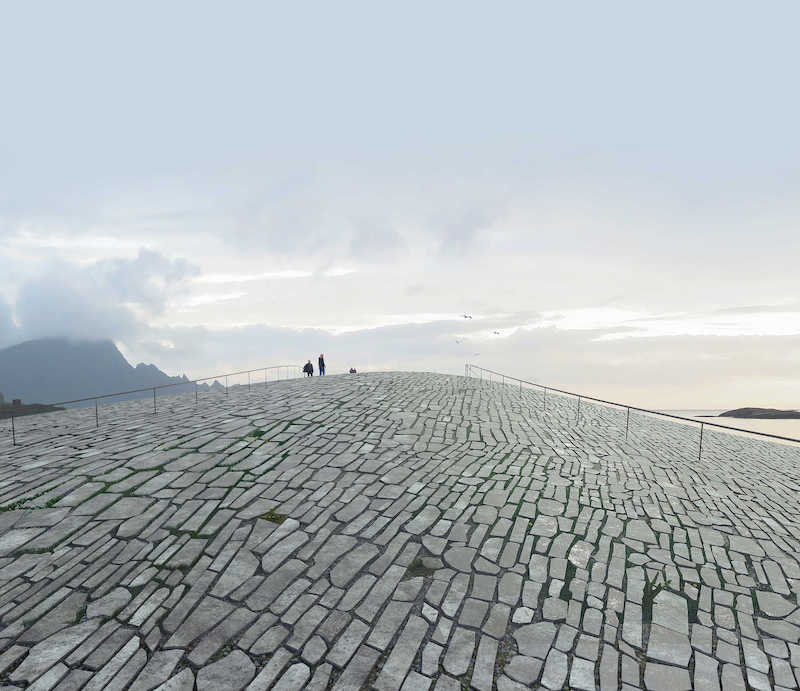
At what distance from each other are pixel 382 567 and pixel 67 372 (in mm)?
188649

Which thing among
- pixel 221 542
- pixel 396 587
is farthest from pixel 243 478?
pixel 396 587

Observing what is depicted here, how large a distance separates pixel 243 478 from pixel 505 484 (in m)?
4.44

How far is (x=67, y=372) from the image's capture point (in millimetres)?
151500

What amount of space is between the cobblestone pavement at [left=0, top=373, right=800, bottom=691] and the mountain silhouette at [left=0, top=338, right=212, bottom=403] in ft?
507

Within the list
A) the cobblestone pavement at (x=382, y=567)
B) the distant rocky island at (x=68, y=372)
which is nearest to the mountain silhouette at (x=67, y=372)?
the distant rocky island at (x=68, y=372)

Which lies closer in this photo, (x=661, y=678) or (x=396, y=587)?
(x=661, y=678)

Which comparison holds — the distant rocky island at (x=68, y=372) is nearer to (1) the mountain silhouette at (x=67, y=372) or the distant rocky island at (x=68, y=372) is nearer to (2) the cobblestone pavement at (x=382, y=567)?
(1) the mountain silhouette at (x=67, y=372)

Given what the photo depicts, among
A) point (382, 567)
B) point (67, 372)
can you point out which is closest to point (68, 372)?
point (67, 372)

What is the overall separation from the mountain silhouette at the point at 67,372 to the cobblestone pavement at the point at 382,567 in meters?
154

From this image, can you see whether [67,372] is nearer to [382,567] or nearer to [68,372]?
[68,372]

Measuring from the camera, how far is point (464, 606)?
4531 millimetres

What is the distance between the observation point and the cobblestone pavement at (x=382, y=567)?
3873 mm

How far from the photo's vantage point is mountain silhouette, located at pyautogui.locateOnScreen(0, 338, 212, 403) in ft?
474

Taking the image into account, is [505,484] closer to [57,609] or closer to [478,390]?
[57,609]
